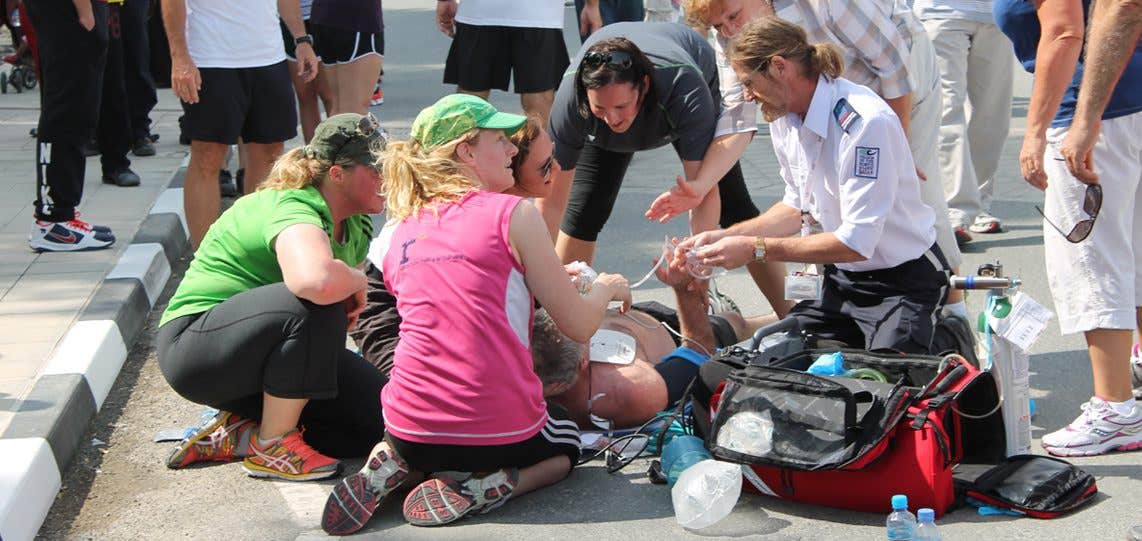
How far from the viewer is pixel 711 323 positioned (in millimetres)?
4906

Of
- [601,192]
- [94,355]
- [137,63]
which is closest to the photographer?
[94,355]

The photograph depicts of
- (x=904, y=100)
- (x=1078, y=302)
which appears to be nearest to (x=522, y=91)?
(x=904, y=100)

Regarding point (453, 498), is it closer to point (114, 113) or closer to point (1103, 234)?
point (1103, 234)

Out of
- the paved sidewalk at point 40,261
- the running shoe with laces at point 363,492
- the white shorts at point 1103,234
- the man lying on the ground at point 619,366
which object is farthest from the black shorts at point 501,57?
the running shoe with laces at point 363,492

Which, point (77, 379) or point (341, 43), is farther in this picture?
point (341, 43)

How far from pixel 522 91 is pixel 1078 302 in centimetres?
388

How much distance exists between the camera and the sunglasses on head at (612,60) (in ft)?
15.4

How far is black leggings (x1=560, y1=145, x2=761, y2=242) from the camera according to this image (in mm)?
5414

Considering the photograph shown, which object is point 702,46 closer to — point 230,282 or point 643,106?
point 643,106

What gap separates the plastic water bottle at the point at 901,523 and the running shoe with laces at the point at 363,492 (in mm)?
1283

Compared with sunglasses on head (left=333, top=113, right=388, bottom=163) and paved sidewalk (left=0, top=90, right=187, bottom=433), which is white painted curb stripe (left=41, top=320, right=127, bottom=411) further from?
sunglasses on head (left=333, top=113, right=388, bottom=163)

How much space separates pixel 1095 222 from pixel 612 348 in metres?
1.50

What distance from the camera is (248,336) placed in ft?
12.8

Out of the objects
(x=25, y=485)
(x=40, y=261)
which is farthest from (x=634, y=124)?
(x=40, y=261)
